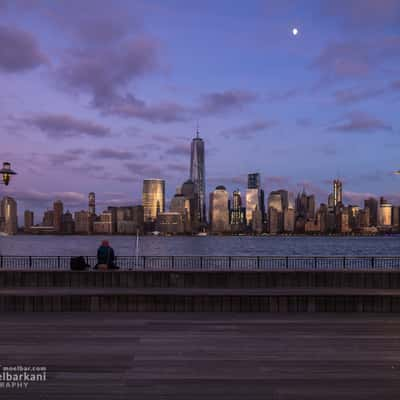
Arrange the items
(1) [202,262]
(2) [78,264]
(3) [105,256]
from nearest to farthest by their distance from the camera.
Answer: (2) [78,264] → (3) [105,256] → (1) [202,262]

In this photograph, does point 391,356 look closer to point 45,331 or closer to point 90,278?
point 45,331

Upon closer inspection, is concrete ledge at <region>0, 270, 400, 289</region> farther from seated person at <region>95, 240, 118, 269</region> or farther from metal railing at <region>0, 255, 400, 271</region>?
metal railing at <region>0, 255, 400, 271</region>

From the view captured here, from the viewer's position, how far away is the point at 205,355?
8.05 meters

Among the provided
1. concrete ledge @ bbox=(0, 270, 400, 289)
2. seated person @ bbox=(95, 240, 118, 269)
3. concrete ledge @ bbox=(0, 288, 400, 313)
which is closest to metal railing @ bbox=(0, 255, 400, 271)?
concrete ledge @ bbox=(0, 270, 400, 289)

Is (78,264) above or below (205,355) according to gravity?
above

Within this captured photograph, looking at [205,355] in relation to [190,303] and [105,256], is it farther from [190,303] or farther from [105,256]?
[105,256]

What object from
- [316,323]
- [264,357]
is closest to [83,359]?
[264,357]

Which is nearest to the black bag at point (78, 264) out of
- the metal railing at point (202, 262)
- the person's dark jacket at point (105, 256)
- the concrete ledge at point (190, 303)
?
the person's dark jacket at point (105, 256)

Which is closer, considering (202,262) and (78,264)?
(78,264)

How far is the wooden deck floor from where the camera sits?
6.38 meters

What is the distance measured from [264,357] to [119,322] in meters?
3.85

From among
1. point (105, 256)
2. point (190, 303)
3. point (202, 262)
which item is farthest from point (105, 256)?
point (202, 262)

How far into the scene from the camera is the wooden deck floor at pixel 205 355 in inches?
251

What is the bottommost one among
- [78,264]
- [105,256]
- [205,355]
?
[205,355]
